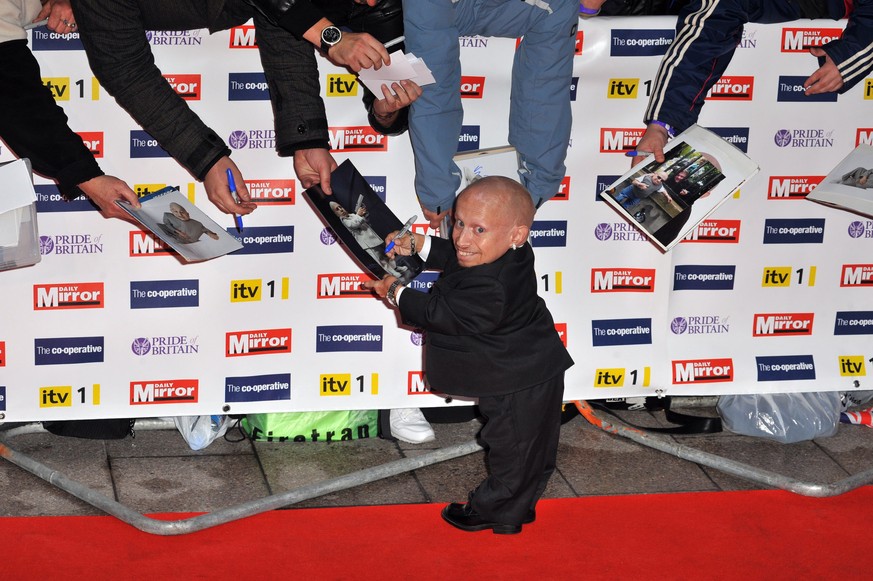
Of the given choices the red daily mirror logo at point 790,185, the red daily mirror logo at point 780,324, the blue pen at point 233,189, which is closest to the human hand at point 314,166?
the blue pen at point 233,189

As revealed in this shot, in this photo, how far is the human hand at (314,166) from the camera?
3832 millimetres

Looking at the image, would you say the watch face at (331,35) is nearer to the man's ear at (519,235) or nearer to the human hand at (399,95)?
the human hand at (399,95)

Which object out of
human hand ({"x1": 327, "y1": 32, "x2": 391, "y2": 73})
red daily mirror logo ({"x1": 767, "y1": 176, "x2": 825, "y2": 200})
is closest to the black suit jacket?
human hand ({"x1": 327, "y1": 32, "x2": 391, "y2": 73})

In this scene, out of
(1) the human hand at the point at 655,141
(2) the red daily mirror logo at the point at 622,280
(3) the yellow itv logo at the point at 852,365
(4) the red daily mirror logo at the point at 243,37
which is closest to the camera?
(4) the red daily mirror logo at the point at 243,37

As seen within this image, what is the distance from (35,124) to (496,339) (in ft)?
5.95

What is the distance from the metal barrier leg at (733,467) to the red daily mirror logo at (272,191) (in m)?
1.67

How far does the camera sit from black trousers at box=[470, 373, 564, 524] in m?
3.60

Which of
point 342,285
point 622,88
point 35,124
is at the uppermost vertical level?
point 622,88

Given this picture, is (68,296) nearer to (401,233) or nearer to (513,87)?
(401,233)

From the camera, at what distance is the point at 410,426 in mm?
4449

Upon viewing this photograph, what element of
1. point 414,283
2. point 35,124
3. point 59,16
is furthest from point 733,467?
point 59,16

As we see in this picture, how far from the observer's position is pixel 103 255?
3.95 metres

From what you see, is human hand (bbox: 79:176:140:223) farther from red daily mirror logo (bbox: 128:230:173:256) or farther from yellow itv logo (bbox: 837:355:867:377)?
yellow itv logo (bbox: 837:355:867:377)

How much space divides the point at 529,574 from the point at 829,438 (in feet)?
6.49
